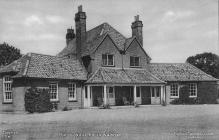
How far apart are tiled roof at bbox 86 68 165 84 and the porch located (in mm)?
706

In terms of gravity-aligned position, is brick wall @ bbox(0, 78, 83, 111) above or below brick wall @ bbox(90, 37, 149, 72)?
below

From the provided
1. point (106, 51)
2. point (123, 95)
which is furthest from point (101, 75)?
point (123, 95)

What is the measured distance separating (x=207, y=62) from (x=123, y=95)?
164 feet

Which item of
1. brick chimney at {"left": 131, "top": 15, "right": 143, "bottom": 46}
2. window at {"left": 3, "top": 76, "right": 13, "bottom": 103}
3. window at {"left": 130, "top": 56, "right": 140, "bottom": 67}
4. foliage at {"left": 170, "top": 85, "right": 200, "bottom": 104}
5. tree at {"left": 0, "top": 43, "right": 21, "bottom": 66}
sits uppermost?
brick chimney at {"left": 131, "top": 15, "right": 143, "bottom": 46}

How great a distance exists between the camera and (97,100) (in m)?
37.7

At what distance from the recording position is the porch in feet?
122

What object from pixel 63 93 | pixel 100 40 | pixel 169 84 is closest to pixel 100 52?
pixel 100 40

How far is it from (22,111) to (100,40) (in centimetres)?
1241

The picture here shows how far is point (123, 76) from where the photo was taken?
127ft

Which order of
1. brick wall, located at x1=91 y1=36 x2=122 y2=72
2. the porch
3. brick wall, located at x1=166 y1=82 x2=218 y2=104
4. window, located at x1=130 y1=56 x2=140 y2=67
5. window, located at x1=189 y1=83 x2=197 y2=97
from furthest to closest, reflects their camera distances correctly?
window, located at x1=189 y1=83 x2=197 y2=97
brick wall, located at x1=166 y1=82 x2=218 y2=104
window, located at x1=130 y1=56 x2=140 y2=67
brick wall, located at x1=91 y1=36 x2=122 y2=72
the porch

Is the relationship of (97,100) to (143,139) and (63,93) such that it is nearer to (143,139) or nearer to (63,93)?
(63,93)

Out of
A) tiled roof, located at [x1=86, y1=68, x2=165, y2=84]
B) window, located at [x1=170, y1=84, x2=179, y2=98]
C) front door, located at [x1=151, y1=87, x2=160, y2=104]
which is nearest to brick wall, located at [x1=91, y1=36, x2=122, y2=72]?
tiled roof, located at [x1=86, y1=68, x2=165, y2=84]

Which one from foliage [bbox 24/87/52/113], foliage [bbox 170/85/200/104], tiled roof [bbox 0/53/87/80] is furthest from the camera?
foliage [bbox 170/85/200/104]

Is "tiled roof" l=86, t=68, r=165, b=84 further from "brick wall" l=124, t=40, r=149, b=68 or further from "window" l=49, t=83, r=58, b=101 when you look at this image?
"window" l=49, t=83, r=58, b=101
